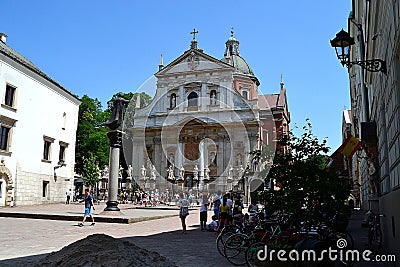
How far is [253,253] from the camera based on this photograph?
6.96 metres

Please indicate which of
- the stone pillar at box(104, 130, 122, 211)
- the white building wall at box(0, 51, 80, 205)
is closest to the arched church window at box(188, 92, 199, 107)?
the white building wall at box(0, 51, 80, 205)

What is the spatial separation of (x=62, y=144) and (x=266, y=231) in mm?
28217

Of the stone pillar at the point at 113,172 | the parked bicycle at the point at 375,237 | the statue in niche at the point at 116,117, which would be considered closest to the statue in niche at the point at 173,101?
the statue in niche at the point at 116,117

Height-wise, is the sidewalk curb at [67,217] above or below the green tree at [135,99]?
below

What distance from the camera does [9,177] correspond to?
25625 mm

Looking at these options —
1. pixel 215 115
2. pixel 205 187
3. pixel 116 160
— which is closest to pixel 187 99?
pixel 215 115

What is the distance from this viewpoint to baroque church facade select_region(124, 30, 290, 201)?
51.9m

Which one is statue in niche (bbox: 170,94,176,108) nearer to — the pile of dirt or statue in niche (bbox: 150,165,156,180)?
statue in niche (bbox: 150,165,156,180)

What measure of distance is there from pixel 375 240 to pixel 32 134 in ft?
83.9

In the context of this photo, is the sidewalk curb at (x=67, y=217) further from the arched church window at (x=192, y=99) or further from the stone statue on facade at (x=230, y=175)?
the arched church window at (x=192, y=99)

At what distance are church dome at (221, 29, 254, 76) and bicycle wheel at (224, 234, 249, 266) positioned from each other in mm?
52824

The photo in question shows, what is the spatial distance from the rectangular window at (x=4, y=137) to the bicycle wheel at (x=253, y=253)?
2320 centimetres

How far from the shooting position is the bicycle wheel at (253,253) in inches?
266

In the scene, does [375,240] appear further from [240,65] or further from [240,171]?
[240,65]
